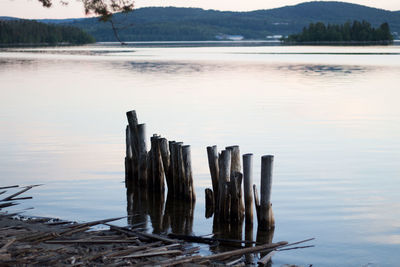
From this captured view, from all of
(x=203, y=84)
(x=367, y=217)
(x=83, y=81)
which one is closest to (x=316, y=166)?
(x=367, y=217)

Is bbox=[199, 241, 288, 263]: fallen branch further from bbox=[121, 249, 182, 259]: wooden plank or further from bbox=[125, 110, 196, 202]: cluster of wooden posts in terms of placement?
bbox=[125, 110, 196, 202]: cluster of wooden posts

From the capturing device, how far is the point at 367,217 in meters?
15.6

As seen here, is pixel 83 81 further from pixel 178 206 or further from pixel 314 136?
pixel 178 206

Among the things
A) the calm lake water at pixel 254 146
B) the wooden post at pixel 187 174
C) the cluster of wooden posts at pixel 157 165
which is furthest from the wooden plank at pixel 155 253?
the cluster of wooden posts at pixel 157 165

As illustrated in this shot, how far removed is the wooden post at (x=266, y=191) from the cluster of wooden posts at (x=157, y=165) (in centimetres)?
233

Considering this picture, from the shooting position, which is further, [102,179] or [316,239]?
[102,179]

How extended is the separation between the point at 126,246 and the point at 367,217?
757 cm

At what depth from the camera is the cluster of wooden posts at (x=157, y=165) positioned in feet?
49.0

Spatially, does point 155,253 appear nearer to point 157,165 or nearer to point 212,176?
point 212,176

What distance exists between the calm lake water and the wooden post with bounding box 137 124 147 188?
2.18ft

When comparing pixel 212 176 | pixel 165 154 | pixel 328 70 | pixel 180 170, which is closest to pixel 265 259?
pixel 212 176

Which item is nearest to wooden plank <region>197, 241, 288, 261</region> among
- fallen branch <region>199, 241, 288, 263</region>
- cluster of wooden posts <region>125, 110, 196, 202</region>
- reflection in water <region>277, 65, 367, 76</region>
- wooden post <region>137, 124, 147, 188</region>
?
fallen branch <region>199, 241, 288, 263</region>

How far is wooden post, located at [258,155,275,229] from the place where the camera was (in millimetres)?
12477

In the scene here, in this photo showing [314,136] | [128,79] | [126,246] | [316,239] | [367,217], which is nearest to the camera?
[126,246]
